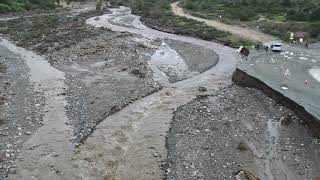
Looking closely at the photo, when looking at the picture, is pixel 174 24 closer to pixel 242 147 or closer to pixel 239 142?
pixel 239 142

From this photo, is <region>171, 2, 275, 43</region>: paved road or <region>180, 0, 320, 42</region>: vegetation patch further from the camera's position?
<region>180, 0, 320, 42</region>: vegetation patch

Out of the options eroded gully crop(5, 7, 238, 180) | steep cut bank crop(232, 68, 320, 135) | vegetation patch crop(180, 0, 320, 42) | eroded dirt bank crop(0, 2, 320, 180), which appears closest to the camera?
eroded gully crop(5, 7, 238, 180)

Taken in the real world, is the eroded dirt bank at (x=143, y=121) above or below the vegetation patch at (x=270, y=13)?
above

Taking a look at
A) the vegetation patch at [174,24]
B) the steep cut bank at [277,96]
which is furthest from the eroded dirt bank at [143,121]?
the vegetation patch at [174,24]

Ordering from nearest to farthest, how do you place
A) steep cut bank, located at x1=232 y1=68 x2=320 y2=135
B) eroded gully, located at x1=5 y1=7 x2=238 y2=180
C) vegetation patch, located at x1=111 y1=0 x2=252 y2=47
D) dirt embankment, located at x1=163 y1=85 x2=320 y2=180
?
eroded gully, located at x1=5 y1=7 x2=238 y2=180
dirt embankment, located at x1=163 y1=85 x2=320 y2=180
steep cut bank, located at x1=232 y1=68 x2=320 y2=135
vegetation patch, located at x1=111 y1=0 x2=252 y2=47

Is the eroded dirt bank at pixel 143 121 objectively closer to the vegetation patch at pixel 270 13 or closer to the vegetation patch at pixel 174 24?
the vegetation patch at pixel 174 24

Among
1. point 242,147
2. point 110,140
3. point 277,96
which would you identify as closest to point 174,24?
point 277,96

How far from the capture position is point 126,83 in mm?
43125

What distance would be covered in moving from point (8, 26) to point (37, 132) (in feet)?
172

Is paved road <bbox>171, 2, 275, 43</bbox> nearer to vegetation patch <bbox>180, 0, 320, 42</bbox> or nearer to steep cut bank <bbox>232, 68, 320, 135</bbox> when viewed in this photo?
vegetation patch <bbox>180, 0, 320, 42</bbox>

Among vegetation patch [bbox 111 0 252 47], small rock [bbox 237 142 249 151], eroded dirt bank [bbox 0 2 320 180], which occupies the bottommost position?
vegetation patch [bbox 111 0 252 47]

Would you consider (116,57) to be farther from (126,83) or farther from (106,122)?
(106,122)

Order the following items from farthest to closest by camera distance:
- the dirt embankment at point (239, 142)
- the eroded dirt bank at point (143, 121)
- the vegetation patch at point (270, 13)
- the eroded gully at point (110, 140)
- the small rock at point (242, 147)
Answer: the vegetation patch at point (270, 13)
the small rock at point (242, 147)
the eroded dirt bank at point (143, 121)
the dirt embankment at point (239, 142)
the eroded gully at point (110, 140)

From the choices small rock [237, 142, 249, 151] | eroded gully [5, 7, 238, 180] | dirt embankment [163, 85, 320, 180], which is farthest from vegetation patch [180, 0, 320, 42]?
small rock [237, 142, 249, 151]
